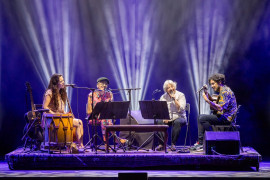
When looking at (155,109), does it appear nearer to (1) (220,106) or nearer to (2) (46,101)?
(1) (220,106)

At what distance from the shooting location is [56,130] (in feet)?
19.9

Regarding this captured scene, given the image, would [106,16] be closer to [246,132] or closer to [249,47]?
[249,47]

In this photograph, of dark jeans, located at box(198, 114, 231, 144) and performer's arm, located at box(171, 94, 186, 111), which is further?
performer's arm, located at box(171, 94, 186, 111)

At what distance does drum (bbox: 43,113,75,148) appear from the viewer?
607cm

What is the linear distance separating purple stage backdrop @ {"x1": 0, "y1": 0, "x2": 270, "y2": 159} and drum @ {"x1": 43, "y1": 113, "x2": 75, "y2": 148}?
1848mm

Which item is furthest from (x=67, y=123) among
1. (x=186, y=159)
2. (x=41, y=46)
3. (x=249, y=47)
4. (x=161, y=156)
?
(x=249, y=47)

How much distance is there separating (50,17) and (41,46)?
2.23 ft

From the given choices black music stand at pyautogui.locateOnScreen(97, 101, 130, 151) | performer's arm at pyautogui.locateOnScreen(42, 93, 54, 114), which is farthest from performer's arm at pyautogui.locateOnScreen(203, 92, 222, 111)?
performer's arm at pyautogui.locateOnScreen(42, 93, 54, 114)

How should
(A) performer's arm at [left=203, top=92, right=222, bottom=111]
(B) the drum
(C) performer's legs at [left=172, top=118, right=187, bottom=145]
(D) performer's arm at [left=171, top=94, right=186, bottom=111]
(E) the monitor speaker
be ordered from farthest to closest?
(D) performer's arm at [left=171, top=94, right=186, bottom=111]
(C) performer's legs at [left=172, top=118, right=187, bottom=145]
(A) performer's arm at [left=203, top=92, right=222, bottom=111]
(B) the drum
(E) the monitor speaker

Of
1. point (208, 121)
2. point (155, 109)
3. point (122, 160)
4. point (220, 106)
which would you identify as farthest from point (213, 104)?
point (122, 160)

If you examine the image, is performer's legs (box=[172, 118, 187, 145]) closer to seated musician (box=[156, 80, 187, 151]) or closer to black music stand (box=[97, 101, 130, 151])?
seated musician (box=[156, 80, 187, 151])

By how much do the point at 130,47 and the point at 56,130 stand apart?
9.68 ft

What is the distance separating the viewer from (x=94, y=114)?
20.6 feet

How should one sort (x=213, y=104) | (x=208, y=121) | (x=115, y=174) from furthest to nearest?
(x=208, y=121) → (x=213, y=104) → (x=115, y=174)
